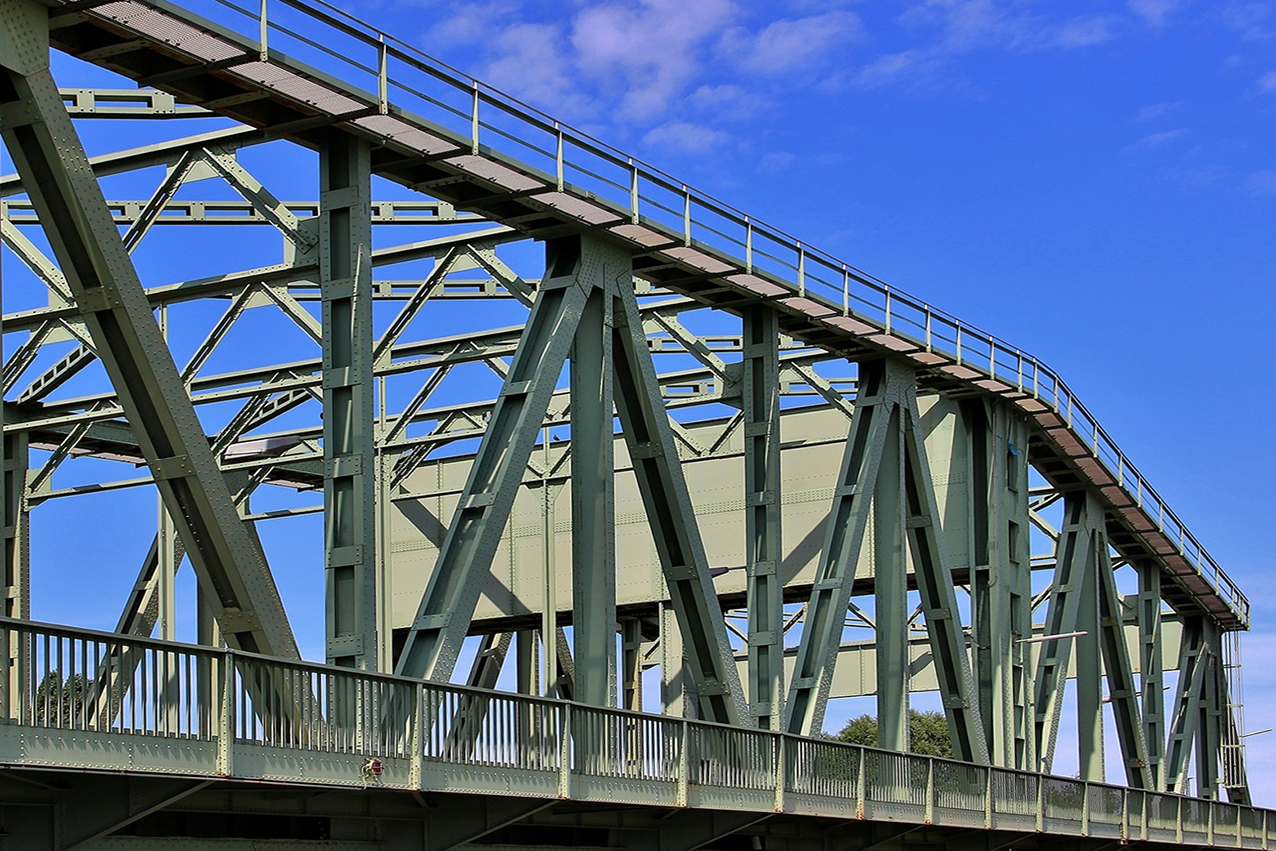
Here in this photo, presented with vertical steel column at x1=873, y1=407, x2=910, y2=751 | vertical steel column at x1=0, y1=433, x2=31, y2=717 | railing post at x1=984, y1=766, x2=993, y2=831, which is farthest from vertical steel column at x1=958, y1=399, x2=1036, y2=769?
vertical steel column at x1=0, y1=433, x2=31, y2=717

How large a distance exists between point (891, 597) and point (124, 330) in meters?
19.5

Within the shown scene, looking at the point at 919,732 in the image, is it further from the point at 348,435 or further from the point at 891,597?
the point at 348,435

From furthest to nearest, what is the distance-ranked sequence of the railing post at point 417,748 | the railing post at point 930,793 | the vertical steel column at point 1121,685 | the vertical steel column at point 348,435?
the vertical steel column at point 1121,685 < the railing post at point 930,793 < the vertical steel column at point 348,435 < the railing post at point 417,748

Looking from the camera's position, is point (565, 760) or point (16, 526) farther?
point (16, 526)

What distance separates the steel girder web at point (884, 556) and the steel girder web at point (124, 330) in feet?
45.8

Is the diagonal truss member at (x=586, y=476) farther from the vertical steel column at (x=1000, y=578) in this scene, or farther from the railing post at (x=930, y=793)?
the vertical steel column at (x=1000, y=578)

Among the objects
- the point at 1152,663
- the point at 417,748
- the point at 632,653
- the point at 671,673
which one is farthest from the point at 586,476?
the point at 1152,663

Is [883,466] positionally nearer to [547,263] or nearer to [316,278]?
[547,263]

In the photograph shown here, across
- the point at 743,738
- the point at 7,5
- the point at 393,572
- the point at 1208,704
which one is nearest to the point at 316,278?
the point at 7,5

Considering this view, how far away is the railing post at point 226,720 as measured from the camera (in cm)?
1662

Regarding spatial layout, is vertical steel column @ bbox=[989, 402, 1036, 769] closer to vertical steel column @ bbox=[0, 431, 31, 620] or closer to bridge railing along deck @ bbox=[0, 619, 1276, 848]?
bridge railing along deck @ bbox=[0, 619, 1276, 848]

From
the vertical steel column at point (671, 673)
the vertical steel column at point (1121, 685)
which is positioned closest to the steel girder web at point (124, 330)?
the vertical steel column at point (671, 673)

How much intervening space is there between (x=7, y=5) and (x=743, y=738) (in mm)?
13156

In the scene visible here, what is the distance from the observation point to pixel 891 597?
3631cm
